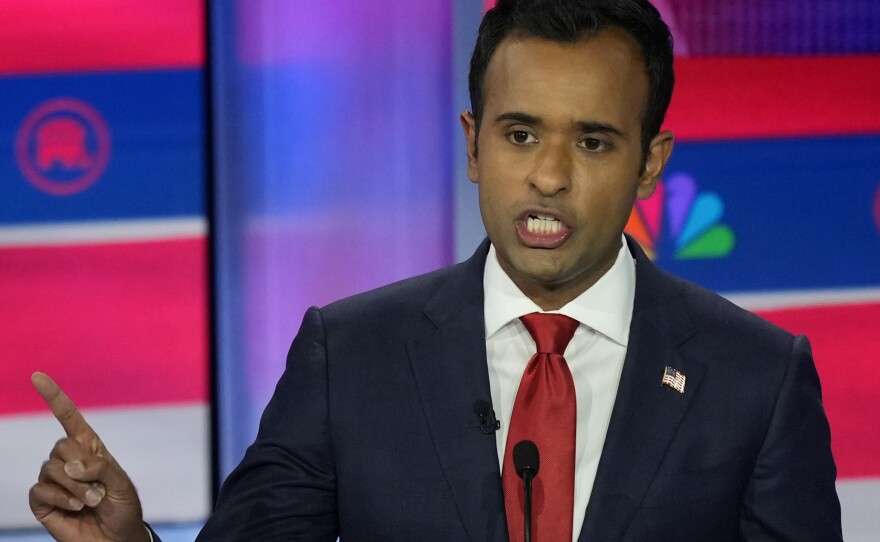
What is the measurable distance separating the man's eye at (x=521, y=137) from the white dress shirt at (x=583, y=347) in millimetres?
255

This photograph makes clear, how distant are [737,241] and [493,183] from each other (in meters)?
1.68

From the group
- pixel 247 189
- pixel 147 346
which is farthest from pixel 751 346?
pixel 147 346

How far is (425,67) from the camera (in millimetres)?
3254

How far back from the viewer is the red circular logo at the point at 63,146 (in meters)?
3.31

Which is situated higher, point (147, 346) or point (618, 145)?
point (618, 145)

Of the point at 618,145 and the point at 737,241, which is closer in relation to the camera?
the point at 618,145

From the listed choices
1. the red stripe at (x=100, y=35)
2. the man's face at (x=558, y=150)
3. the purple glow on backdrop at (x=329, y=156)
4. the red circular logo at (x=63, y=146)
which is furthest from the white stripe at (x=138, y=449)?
the man's face at (x=558, y=150)

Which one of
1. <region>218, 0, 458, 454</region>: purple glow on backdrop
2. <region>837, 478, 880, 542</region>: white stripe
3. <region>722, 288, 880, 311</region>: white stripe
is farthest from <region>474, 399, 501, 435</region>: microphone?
<region>837, 478, 880, 542</region>: white stripe

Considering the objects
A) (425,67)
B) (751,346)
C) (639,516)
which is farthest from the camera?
(425,67)

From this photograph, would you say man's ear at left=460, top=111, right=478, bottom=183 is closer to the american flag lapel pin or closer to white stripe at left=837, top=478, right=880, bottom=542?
the american flag lapel pin

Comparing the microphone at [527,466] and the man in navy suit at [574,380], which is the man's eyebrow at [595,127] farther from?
the microphone at [527,466]

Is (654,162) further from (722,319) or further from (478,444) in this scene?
(478,444)

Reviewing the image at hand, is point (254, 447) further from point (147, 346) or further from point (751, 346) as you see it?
point (147, 346)

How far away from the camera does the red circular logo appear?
331 centimetres
